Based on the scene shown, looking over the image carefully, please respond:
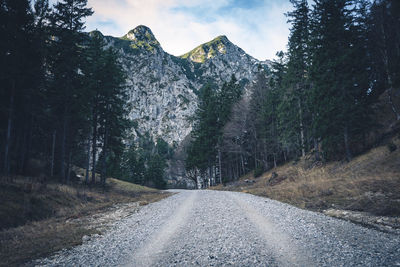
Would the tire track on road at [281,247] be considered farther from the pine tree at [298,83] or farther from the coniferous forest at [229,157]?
the pine tree at [298,83]

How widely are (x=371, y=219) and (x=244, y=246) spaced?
14.9 ft

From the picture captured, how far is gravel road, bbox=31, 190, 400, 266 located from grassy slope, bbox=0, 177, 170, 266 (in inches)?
32.3

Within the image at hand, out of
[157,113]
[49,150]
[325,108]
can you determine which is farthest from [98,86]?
[157,113]

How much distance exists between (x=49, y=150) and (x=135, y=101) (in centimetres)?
15874

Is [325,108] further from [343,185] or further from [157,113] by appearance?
[157,113]

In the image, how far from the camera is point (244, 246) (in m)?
4.48

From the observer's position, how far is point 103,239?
5816mm

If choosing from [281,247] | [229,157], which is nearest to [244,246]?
[281,247]

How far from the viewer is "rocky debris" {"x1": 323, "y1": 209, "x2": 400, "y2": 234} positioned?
526cm

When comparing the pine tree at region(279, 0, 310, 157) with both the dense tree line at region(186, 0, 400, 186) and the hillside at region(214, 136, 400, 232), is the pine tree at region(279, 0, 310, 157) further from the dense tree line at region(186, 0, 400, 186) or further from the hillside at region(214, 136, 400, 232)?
the hillside at region(214, 136, 400, 232)

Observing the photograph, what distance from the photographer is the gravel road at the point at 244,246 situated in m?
3.71

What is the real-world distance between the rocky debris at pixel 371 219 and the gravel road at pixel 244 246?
18.9 inches

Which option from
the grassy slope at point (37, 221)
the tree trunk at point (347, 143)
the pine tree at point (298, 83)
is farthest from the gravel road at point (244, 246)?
the pine tree at point (298, 83)

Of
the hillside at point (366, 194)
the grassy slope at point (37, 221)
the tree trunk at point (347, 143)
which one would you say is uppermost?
the tree trunk at point (347, 143)
